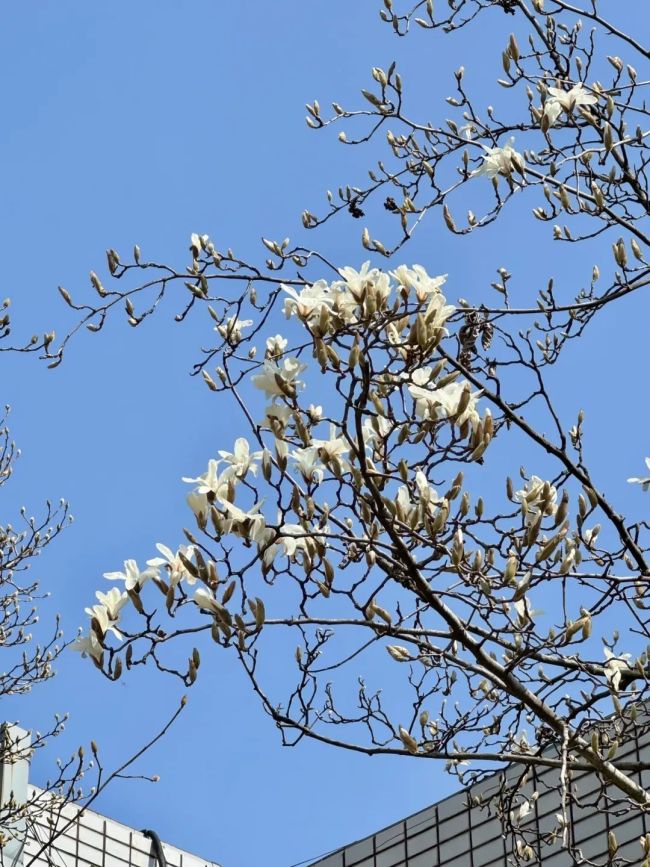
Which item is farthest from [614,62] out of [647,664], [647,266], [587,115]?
[647,664]

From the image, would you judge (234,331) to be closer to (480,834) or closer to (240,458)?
(240,458)

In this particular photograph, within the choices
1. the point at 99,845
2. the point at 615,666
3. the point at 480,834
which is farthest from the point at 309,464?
the point at 99,845

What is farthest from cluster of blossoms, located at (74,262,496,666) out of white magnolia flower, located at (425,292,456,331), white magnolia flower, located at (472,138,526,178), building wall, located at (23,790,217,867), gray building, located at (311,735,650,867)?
building wall, located at (23,790,217,867)

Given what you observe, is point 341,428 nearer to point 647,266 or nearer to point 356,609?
point 356,609

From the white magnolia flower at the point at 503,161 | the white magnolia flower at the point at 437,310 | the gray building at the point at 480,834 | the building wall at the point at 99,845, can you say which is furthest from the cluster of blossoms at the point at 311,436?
the building wall at the point at 99,845

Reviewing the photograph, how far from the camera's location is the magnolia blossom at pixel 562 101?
4.09m

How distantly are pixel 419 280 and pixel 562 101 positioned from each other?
142cm

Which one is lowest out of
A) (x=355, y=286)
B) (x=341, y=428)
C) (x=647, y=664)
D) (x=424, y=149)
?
(x=647, y=664)

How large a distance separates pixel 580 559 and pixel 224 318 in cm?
112

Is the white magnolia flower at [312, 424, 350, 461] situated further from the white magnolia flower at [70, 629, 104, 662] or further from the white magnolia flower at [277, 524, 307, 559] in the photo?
the white magnolia flower at [70, 629, 104, 662]

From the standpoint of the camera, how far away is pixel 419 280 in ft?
9.74

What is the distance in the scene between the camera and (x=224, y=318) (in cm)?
370

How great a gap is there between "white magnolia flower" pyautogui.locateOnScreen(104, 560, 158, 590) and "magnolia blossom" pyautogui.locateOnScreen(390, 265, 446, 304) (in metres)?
0.82

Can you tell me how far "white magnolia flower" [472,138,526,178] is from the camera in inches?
153
